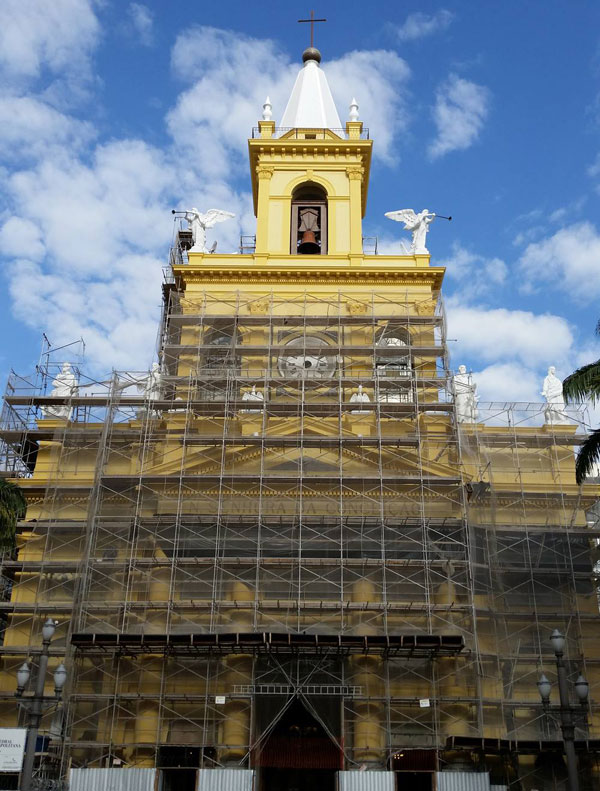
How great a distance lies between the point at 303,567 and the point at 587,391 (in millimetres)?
9138

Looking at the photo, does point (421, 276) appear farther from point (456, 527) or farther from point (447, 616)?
point (447, 616)

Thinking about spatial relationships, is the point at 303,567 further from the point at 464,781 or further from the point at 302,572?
the point at 464,781

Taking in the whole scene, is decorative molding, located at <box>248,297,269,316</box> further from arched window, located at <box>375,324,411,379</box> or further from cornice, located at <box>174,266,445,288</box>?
arched window, located at <box>375,324,411,379</box>

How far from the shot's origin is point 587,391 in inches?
812

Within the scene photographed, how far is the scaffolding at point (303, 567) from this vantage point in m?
23.8

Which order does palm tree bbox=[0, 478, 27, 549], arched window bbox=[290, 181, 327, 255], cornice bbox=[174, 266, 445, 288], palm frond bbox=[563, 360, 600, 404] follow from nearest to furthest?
1. palm frond bbox=[563, 360, 600, 404]
2. palm tree bbox=[0, 478, 27, 549]
3. cornice bbox=[174, 266, 445, 288]
4. arched window bbox=[290, 181, 327, 255]

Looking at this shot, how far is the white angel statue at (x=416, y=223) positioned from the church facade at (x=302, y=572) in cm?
421

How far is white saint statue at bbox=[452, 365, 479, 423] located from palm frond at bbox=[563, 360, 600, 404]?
6.60 meters

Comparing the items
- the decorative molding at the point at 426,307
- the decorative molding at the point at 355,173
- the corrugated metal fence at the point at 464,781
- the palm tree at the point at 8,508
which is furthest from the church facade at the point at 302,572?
the decorative molding at the point at 355,173

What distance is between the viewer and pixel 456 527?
1011 inches

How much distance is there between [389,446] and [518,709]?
7.99m

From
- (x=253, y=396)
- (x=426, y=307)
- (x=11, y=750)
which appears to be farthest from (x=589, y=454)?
(x=11, y=750)

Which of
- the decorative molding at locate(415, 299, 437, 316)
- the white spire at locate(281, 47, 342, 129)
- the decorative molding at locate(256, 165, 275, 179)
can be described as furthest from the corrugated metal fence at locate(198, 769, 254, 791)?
the white spire at locate(281, 47, 342, 129)

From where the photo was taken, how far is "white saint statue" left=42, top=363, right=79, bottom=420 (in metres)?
29.5
